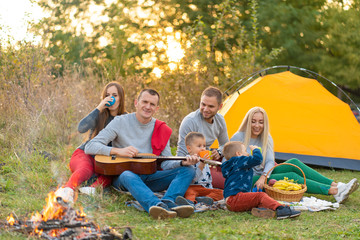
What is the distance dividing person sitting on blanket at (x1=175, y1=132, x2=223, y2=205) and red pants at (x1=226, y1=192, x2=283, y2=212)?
0.93 feet

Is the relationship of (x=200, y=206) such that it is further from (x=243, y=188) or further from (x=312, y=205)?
(x=312, y=205)

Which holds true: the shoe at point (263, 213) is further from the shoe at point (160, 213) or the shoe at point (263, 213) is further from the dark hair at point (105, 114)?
the dark hair at point (105, 114)

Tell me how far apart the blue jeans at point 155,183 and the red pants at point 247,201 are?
45 cm

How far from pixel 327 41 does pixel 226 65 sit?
38.9 feet

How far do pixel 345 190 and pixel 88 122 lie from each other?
280 centimetres

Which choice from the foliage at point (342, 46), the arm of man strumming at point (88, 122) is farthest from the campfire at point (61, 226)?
the foliage at point (342, 46)

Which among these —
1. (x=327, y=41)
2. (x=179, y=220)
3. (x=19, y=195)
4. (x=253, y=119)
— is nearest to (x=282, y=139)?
(x=253, y=119)

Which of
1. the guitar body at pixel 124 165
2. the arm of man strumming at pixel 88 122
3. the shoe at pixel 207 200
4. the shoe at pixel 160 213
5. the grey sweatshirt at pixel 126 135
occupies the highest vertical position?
the arm of man strumming at pixel 88 122

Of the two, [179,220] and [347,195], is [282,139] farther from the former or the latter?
[179,220]

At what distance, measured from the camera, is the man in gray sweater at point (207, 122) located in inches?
184

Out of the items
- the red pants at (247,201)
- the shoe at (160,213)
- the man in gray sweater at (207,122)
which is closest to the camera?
the shoe at (160,213)

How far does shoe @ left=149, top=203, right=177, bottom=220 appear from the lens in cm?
358

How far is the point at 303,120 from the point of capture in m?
6.95

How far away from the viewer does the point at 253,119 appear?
496cm
